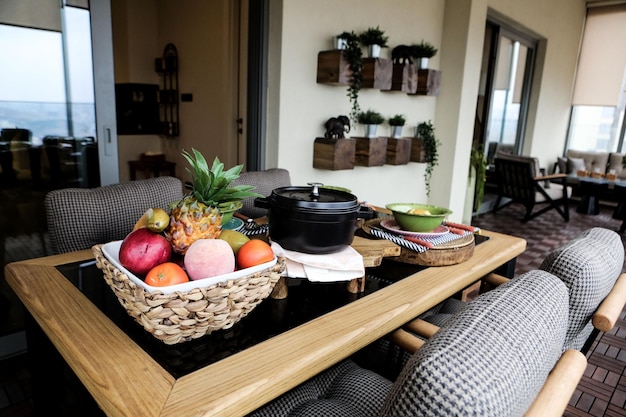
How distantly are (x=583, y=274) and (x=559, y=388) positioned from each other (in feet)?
1.27

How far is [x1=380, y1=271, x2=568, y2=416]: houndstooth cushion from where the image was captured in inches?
18.8

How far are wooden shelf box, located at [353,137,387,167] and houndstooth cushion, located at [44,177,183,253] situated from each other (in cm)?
208

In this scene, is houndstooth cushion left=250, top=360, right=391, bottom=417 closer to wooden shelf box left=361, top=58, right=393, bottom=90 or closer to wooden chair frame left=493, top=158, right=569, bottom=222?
wooden shelf box left=361, top=58, right=393, bottom=90

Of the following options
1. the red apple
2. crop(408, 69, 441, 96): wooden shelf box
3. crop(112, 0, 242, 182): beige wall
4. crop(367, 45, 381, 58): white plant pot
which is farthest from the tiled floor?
crop(112, 0, 242, 182): beige wall

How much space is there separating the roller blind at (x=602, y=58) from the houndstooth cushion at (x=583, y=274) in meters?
7.73

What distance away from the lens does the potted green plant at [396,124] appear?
3551 mm

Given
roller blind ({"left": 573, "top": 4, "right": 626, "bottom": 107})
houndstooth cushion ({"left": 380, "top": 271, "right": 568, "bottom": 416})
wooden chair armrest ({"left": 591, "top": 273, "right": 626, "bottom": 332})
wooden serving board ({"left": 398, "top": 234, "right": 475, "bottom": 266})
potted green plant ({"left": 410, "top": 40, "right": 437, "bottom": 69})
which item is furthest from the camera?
roller blind ({"left": 573, "top": 4, "right": 626, "bottom": 107})

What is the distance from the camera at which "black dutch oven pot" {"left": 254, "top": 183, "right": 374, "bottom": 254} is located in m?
0.98

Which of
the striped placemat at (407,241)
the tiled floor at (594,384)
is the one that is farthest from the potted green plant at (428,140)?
the striped placemat at (407,241)

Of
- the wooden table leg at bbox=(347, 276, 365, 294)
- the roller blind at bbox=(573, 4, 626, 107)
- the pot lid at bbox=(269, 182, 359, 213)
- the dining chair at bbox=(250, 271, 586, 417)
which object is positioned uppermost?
the roller blind at bbox=(573, 4, 626, 107)

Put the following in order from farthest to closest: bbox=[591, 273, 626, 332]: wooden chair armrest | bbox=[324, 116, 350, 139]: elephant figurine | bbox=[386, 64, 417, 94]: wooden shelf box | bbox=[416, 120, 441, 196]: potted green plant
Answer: bbox=[416, 120, 441, 196]: potted green plant, bbox=[386, 64, 417, 94]: wooden shelf box, bbox=[324, 116, 350, 139]: elephant figurine, bbox=[591, 273, 626, 332]: wooden chair armrest

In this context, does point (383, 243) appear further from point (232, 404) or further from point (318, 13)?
point (318, 13)

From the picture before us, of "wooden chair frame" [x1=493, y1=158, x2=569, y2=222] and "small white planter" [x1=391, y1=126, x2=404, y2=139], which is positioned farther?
"wooden chair frame" [x1=493, y1=158, x2=569, y2=222]

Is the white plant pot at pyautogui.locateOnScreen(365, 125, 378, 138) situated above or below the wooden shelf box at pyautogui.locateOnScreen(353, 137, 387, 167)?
above
